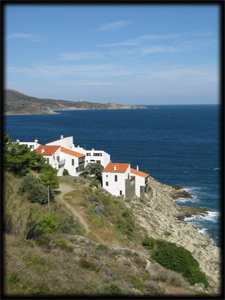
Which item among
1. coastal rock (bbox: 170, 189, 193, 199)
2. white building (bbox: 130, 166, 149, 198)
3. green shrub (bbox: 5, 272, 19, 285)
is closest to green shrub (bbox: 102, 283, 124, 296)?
green shrub (bbox: 5, 272, 19, 285)

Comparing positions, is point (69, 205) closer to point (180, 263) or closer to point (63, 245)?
point (63, 245)

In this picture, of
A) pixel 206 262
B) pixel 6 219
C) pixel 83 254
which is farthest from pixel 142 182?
pixel 6 219

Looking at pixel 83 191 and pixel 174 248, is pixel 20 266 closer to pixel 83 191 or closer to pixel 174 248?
pixel 174 248

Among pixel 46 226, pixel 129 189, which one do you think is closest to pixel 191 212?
pixel 129 189

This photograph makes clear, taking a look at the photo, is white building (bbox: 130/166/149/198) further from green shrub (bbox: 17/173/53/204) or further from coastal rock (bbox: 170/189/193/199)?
green shrub (bbox: 17/173/53/204)

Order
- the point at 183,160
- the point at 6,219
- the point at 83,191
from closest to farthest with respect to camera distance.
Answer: the point at 6,219
the point at 83,191
the point at 183,160

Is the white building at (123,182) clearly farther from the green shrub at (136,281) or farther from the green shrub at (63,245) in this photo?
the green shrub at (136,281)
